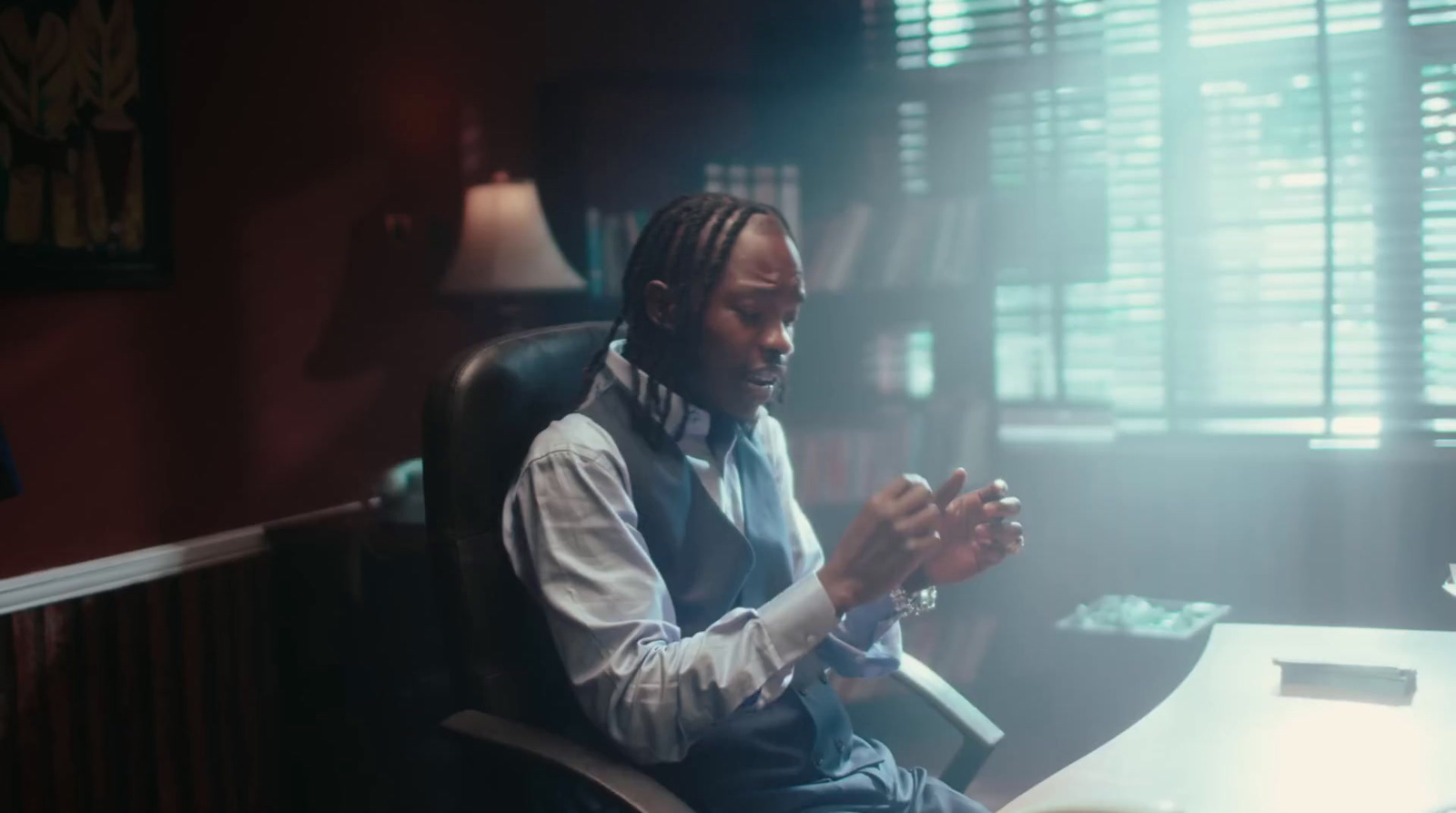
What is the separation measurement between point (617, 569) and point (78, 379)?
4.43 ft

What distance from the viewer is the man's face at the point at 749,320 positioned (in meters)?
1.53

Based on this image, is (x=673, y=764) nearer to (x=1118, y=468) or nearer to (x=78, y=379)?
(x=78, y=379)

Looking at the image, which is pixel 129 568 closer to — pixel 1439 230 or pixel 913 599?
pixel 913 599

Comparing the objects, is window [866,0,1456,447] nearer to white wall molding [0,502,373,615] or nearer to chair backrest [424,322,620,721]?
white wall molding [0,502,373,615]

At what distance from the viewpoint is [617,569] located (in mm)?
1394

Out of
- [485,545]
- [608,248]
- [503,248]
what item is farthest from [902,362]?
[485,545]

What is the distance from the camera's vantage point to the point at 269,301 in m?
2.67

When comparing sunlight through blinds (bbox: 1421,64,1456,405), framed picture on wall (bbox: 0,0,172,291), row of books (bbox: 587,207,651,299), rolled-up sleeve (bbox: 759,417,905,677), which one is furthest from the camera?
row of books (bbox: 587,207,651,299)

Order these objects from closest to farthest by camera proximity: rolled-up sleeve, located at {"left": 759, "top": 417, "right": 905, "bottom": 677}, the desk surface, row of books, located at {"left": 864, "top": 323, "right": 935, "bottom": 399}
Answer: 1. the desk surface
2. rolled-up sleeve, located at {"left": 759, "top": 417, "right": 905, "bottom": 677}
3. row of books, located at {"left": 864, "top": 323, "right": 935, "bottom": 399}

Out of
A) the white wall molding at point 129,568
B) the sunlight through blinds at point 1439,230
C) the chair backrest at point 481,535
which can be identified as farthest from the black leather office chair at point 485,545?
the sunlight through blinds at point 1439,230

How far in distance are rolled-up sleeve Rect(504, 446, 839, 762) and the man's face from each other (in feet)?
0.63

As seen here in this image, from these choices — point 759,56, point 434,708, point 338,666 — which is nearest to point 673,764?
point 434,708

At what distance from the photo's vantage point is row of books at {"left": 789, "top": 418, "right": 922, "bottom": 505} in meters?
3.36

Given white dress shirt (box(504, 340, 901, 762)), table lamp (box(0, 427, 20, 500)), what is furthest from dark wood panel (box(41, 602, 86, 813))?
white dress shirt (box(504, 340, 901, 762))
